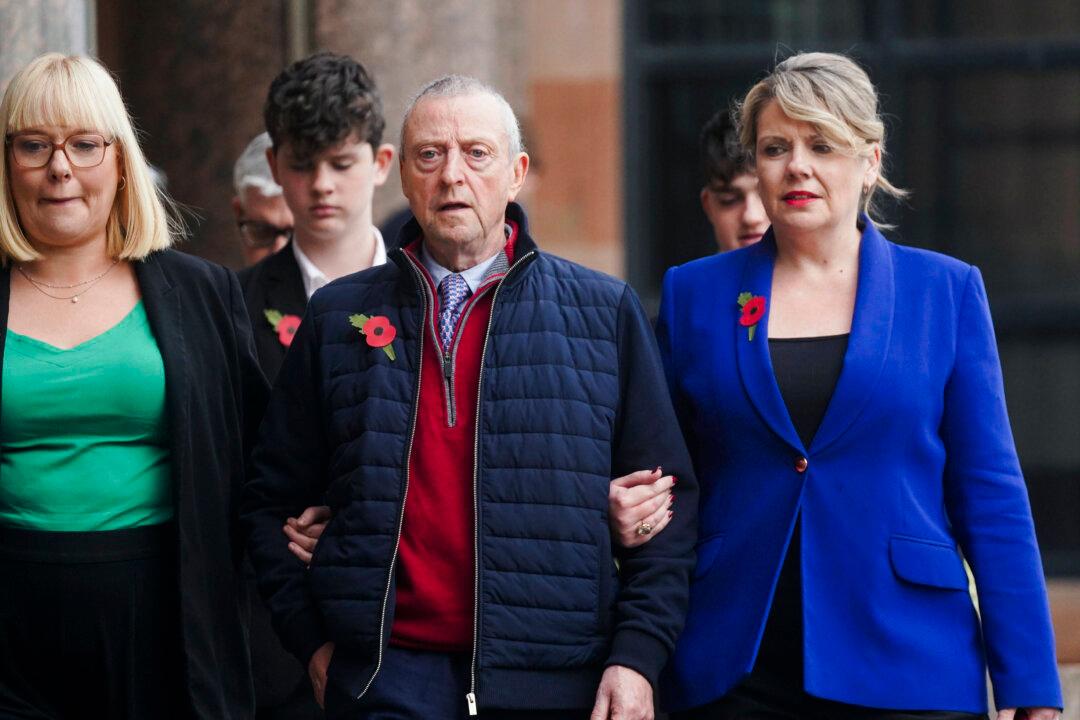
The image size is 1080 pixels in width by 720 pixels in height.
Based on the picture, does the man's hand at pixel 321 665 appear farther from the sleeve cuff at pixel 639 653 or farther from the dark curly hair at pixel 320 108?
the dark curly hair at pixel 320 108

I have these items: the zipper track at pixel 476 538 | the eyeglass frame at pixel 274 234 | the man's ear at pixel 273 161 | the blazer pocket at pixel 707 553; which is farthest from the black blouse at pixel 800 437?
the eyeglass frame at pixel 274 234

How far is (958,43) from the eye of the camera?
8.35m

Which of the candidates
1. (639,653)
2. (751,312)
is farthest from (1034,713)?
(751,312)

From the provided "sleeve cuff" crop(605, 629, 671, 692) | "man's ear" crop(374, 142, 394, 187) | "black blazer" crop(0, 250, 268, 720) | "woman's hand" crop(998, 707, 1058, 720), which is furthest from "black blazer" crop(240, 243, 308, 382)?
"woman's hand" crop(998, 707, 1058, 720)

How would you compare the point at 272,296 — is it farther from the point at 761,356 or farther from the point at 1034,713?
the point at 1034,713

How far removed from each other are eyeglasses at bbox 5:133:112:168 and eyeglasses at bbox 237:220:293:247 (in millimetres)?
1664

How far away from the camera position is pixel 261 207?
584 cm

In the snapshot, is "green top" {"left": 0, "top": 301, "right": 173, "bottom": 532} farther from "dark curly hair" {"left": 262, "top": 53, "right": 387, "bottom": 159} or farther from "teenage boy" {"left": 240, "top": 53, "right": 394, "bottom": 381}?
"dark curly hair" {"left": 262, "top": 53, "right": 387, "bottom": 159}

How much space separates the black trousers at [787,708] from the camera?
394 cm

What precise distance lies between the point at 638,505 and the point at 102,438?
116 cm

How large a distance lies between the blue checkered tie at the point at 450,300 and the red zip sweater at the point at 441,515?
61mm

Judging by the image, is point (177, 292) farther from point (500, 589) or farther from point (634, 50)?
point (634, 50)

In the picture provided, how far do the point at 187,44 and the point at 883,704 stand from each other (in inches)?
160

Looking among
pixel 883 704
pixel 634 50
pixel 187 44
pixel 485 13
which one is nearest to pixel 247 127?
pixel 187 44
